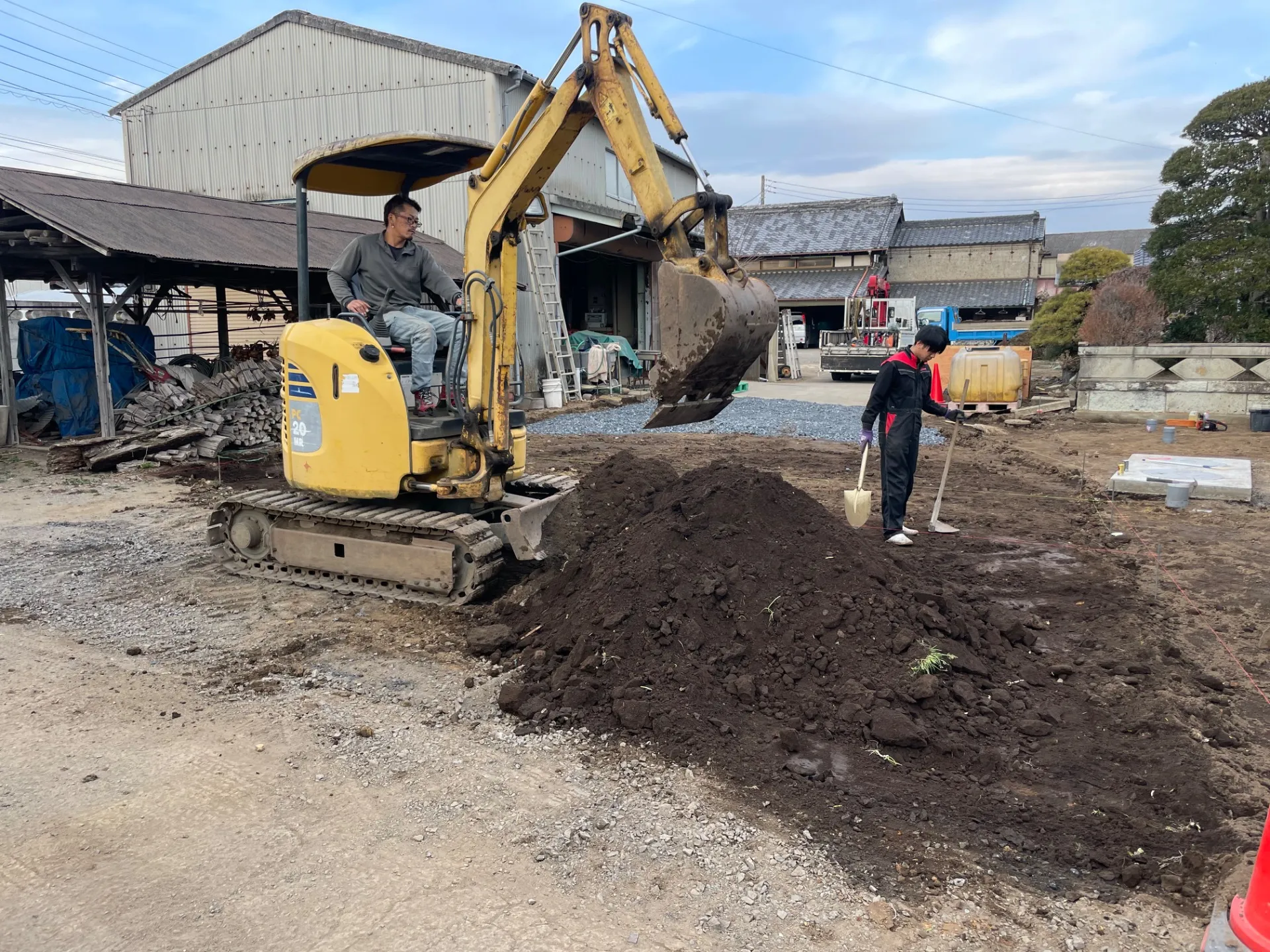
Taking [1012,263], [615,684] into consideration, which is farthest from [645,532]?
[1012,263]

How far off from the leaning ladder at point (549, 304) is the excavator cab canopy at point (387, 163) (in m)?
11.7

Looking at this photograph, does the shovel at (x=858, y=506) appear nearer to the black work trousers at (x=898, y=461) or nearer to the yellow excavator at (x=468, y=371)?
the black work trousers at (x=898, y=461)

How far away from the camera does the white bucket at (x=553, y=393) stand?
1784 centimetres

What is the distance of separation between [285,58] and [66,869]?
58.1 ft

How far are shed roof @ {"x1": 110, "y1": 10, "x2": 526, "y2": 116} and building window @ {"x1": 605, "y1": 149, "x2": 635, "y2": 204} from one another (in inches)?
182

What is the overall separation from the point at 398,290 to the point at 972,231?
138 ft

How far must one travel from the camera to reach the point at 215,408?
38.9 ft

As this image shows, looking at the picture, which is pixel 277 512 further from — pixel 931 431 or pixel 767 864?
pixel 931 431

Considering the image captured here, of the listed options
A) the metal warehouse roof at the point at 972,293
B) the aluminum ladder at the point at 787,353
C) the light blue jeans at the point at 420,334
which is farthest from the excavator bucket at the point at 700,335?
the metal warehouse roof at the point at 972,293

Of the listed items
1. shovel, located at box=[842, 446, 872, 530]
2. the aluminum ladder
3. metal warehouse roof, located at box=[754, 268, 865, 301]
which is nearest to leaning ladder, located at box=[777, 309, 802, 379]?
the aluminum ladder

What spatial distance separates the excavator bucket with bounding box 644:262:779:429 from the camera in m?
4.46

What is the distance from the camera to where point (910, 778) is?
11.4 ft

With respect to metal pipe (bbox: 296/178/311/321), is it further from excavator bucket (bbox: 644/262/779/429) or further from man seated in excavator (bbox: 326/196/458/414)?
excavator bucket (bbox: 644/262/779/429)

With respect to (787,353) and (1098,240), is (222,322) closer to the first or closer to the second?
(787,353)
